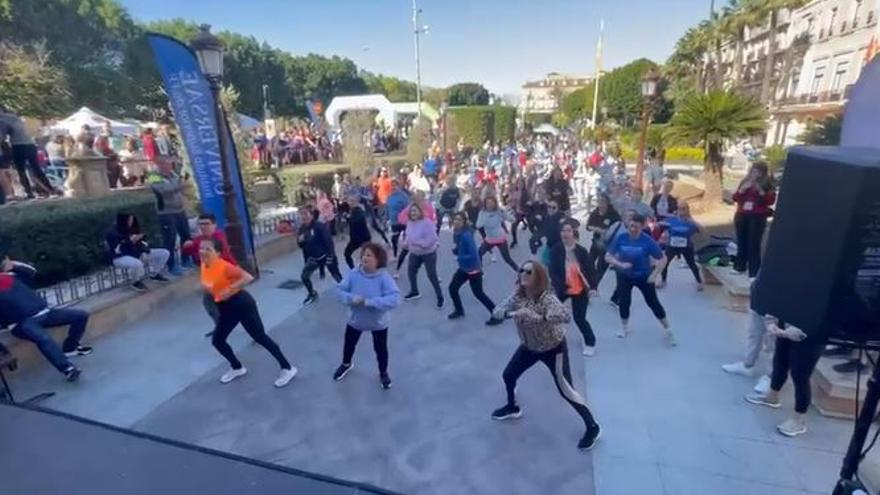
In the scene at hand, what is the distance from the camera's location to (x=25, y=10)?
90.9 ft

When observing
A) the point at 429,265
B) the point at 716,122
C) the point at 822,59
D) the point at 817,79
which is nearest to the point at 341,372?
the point at 429,265

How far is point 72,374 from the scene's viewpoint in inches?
204

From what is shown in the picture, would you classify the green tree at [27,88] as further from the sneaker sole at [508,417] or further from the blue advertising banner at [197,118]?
the sneaker sole at [508,417]

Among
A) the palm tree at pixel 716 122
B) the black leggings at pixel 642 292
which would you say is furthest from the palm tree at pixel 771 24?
the black leggings at pixel 642 292

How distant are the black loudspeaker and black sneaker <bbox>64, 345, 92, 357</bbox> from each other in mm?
6856

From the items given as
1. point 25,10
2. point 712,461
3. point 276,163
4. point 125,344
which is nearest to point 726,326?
point 712,461

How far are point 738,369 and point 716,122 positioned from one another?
980 cm

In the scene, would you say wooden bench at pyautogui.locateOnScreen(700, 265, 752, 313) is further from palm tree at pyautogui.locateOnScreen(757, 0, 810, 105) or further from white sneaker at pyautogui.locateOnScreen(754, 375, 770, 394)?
palm tree at pyautogui.locateOnScreen(757, 0, 810, 105)

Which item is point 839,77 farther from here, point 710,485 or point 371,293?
point 371,293

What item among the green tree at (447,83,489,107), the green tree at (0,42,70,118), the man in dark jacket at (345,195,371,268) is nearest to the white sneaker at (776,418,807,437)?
the man in dark jacket at (345,195,371,268)

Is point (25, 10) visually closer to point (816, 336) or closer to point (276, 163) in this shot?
point (276, 163)

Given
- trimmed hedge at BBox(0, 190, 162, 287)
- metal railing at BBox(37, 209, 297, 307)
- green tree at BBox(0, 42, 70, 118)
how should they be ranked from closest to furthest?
1. metal railing at BBox(37, 209, 297, 307)
2. trimmed hedge at BBox(0, 190, 162, 287)
3. green tree at BBox(0, 42, 70, 118)

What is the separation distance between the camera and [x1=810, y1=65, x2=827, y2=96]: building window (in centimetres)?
3806

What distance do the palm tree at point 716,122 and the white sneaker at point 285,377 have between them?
12.1 metres
